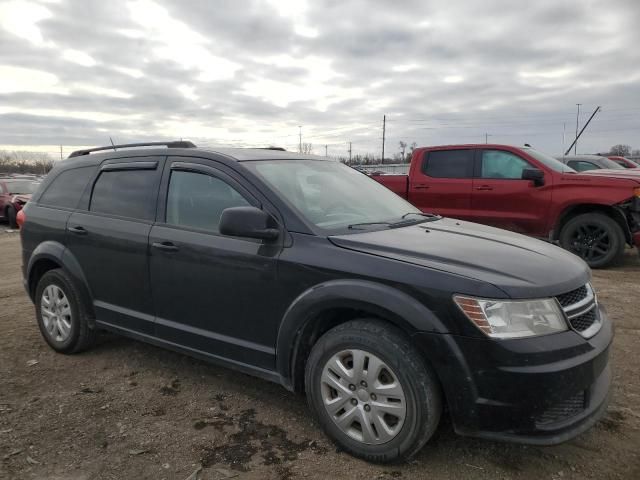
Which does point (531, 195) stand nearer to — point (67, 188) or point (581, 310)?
point (581, 310)

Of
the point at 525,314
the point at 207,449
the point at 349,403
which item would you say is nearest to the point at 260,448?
the point at 207,449

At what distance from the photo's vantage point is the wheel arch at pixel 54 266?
163 inches

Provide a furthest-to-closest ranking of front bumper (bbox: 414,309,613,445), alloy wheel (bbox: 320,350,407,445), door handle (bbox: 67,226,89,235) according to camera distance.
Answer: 1. door handle (bbox: 67,226,89,235)
2. alloy wheel (bbox: 320,350,407,445)
3. front bumper (bbox: 414,309,613,445)

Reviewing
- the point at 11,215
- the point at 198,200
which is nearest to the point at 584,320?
the point at 198,200

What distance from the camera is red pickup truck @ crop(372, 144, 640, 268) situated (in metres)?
7.35

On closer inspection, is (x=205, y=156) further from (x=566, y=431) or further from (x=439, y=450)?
(x=566, y=431)

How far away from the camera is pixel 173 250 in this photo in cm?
347

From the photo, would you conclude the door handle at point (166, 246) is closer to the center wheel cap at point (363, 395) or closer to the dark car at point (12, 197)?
the center wheel cap at point (363, 395)

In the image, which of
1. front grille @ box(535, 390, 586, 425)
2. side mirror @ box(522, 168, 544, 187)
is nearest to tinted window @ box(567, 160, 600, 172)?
side mirror @ box(522, 168, 544, 187)

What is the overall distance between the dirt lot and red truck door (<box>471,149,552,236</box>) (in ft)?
11.9

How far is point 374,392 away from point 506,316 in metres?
0.77

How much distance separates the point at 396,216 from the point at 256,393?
5.23 ft

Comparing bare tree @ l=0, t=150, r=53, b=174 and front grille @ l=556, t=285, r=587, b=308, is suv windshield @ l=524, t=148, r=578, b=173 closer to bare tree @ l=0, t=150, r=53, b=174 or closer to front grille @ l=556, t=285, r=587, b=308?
front grille @ l=556, t=285, r=587, b=308

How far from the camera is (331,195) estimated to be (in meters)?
→ 3.59
